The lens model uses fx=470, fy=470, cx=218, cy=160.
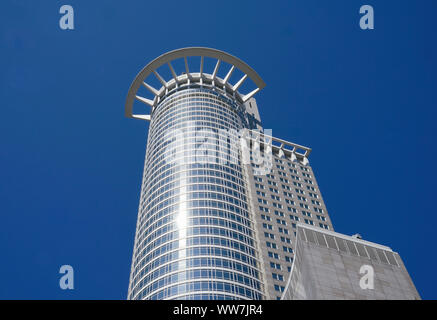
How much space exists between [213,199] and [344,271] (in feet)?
149

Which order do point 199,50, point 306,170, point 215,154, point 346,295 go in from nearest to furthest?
point 346,295, point 215,154, point 306,170, point 199,50

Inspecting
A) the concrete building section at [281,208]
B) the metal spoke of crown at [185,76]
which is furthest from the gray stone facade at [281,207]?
the metal spoke of crown at [185,76]

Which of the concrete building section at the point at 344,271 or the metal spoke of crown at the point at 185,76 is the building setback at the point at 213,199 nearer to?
the metal spoke of crown at the point at 185,76

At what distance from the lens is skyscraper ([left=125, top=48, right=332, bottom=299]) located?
76.6m

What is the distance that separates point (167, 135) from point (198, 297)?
152 ft

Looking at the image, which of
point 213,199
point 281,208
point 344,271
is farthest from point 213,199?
point 344,271

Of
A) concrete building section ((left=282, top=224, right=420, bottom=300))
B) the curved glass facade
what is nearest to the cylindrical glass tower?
the curved glass facade

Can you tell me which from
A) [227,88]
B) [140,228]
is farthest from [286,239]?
[227,88]

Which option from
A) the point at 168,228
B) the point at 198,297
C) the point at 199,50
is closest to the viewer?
the point at 198,297

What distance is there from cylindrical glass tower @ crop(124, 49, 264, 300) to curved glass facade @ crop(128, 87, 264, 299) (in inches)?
6.4

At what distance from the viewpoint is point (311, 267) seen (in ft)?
149

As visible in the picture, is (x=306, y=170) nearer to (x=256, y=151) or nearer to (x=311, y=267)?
(x=256, y=151)

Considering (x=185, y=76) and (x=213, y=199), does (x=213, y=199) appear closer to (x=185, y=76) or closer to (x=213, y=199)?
(x=213, y=199)

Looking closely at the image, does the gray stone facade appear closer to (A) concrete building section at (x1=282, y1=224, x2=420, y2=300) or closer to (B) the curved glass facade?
(B) the curved glass facade
